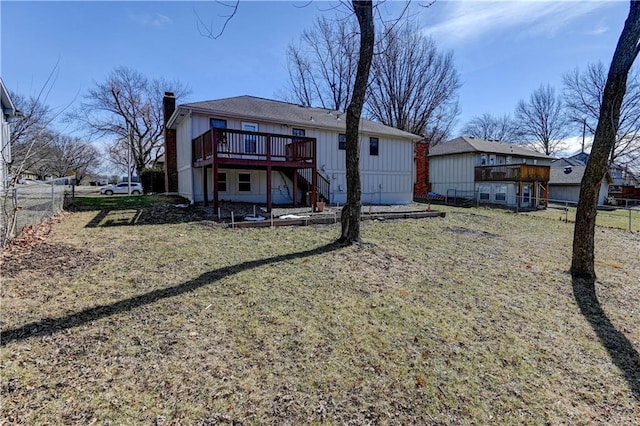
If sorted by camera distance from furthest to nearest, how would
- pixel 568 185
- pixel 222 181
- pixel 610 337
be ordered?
pixel 568 185, pixel 222 181, pixel 610 337

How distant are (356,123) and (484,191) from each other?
22063 millimetres

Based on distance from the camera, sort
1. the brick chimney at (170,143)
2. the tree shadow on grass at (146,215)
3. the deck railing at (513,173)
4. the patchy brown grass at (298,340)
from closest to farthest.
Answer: the patchy brown grass at (298,340), the tree shadow on grass at (146,215), the brick chimney at (170,143), the deck railing at (513,173)

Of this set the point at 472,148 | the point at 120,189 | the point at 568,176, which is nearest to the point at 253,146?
the point at 472,148

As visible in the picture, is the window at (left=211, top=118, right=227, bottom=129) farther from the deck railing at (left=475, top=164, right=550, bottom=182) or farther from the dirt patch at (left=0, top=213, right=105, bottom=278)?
the deck railing at (left=475, top=164, right=550, bottom=182)

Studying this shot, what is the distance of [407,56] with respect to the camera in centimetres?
3028

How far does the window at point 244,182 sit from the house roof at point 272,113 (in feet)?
7.68

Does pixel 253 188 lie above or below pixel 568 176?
below

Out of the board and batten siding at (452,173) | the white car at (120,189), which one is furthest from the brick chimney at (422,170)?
the white car at (120,189)

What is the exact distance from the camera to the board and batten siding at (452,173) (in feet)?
87.9

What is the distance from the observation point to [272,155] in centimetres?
1173

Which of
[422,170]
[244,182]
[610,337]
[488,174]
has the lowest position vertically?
[610,337]

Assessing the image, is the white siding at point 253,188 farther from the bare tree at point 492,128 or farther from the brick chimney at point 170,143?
the bare tree at point 492,128

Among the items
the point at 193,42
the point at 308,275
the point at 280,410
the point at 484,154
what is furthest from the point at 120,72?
the point at 280,410

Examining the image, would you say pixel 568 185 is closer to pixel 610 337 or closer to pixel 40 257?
pixel 610 337
